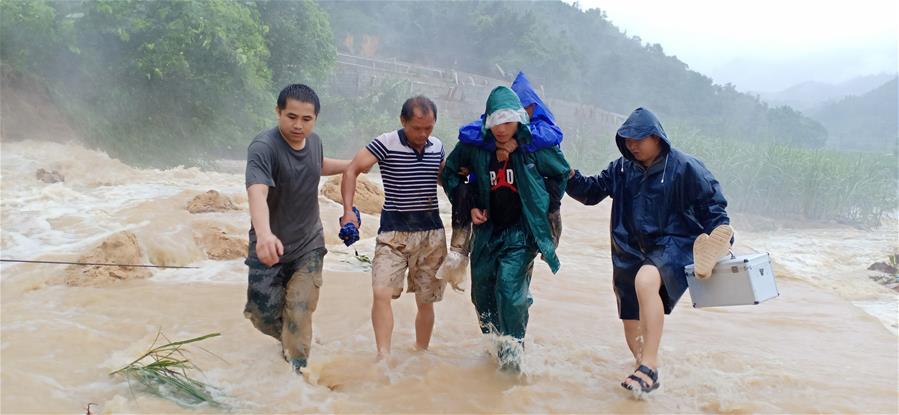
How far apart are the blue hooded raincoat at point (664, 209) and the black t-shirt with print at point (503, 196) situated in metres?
0.61

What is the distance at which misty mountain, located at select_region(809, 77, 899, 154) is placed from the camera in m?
49.4

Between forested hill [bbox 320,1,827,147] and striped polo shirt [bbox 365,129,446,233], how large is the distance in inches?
1353

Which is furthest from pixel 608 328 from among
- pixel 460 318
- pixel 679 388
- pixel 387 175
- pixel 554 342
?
pixel 387 175

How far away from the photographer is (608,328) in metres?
5.39

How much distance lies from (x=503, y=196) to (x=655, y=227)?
33.7 inches

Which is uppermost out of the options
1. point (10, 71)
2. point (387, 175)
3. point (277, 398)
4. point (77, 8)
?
point (77, 8)

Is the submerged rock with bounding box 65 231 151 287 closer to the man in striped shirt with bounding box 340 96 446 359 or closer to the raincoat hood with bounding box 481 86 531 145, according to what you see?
the man in striped shirt with bounding box 340 96 446 359

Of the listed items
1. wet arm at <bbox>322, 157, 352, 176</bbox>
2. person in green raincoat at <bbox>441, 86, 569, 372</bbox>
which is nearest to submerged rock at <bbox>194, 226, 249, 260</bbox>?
wet arm at <bbox>322, 157, 352, 176</bbox>

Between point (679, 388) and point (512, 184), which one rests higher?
point (512, 184)

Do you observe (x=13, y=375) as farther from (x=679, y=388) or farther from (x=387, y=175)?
(x=679, y=388)

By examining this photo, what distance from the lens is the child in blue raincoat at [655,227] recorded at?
11.3 feet

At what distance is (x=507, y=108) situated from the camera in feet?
11.9

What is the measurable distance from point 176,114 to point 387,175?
1560cm

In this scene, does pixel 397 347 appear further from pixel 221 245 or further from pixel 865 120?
pixel 865 120
